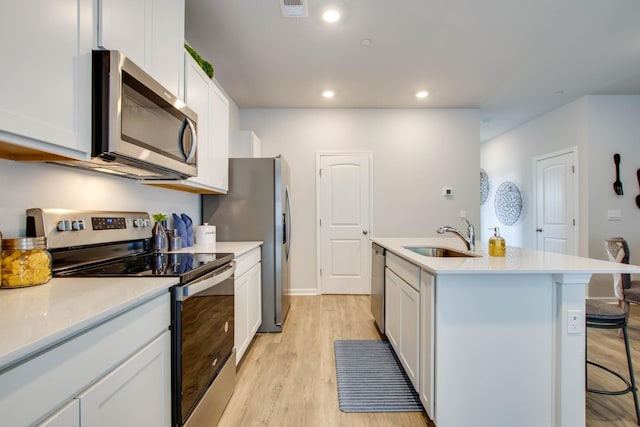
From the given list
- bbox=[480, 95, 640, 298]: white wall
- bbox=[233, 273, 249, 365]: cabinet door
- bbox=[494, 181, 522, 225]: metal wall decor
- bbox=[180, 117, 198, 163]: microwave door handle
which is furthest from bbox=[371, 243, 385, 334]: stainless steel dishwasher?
bbox=[494, 181, 522, 225]: metal wall decor

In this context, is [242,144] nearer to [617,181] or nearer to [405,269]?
[405,269]

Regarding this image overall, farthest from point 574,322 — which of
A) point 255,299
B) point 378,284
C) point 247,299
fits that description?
point 255,299

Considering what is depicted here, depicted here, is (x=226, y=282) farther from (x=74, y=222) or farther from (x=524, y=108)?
(x=524, y=108)

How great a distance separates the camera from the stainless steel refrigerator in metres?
2.90

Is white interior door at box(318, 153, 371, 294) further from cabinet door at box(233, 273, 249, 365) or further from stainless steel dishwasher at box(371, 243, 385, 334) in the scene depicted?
cabinet door at box(233, 273, 249, 365)

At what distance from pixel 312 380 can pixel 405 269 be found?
1.01 meters

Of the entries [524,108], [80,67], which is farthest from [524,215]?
[80,67]

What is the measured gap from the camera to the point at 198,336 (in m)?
1.38

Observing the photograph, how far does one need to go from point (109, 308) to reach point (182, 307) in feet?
1.40

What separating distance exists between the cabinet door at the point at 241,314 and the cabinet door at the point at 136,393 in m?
0.93

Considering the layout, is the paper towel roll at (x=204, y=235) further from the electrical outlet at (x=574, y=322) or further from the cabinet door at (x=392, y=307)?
the electrical outlet at (x=574, y=322)

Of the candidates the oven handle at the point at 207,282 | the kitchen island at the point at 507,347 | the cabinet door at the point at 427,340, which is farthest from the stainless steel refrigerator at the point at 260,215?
the kitchen island at the point at 507,347

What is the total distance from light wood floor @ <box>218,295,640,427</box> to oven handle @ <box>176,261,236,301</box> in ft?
2.68

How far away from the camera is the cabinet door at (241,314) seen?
2.12m
